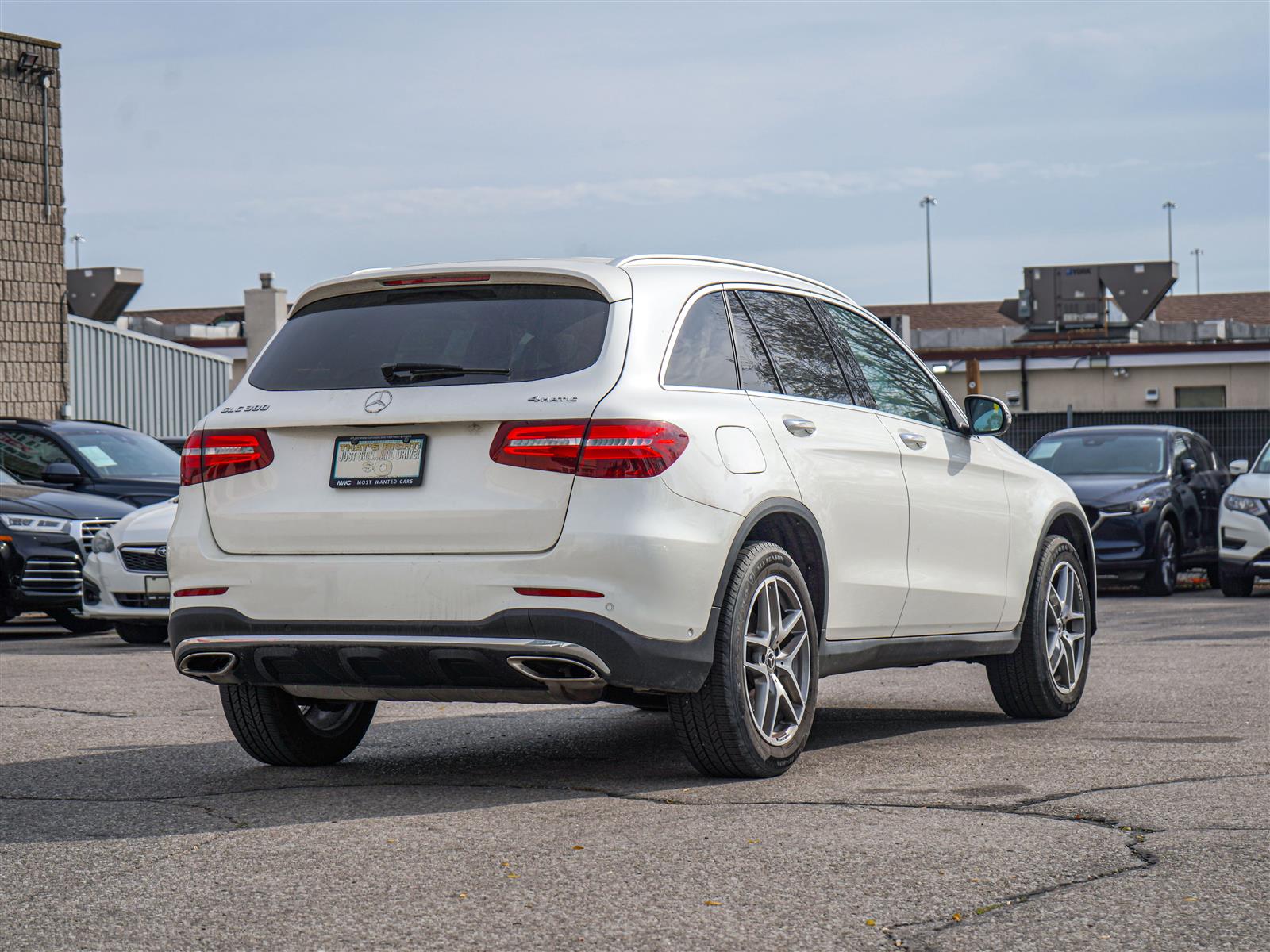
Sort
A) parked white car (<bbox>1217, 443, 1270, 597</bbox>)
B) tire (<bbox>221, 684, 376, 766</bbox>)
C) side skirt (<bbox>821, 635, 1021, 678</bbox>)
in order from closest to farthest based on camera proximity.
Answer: tire (<bbox>221, 684, 376, 766</bbox>)
side skirt (<bbox>821, 635, 1021, 678</bbox>)
parked white car (<bbox>1217, 443, 1270, 597</bbox>)

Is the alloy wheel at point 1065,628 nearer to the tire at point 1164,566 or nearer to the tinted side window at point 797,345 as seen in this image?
the tinted side window at point 797,345

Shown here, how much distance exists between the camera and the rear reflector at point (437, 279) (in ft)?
20.3

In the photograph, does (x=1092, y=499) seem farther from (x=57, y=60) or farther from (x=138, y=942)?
(x=57, y=60)

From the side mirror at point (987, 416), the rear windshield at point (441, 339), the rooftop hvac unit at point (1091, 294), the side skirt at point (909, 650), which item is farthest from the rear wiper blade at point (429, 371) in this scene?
the rooftop hvac unit at point (1091, 294)

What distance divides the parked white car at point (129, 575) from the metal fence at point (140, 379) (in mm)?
14996

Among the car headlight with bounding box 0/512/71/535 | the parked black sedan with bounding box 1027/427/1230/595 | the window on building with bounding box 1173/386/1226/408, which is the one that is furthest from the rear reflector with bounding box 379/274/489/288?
the window on building with bounding box 1173/386/1226/408

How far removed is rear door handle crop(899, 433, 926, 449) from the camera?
736cm

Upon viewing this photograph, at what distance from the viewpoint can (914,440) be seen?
292 inches

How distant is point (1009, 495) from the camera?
812 centimetres

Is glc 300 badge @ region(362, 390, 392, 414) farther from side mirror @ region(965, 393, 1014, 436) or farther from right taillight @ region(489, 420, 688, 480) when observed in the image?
side mirror @ region(965, 393, 1014, 436)

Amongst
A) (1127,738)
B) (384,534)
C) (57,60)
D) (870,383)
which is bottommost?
(1127,738)

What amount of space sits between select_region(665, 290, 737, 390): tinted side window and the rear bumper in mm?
913

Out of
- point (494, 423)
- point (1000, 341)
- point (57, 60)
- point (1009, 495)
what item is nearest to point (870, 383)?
point (1009, 495)

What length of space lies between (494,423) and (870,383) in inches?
84.6
